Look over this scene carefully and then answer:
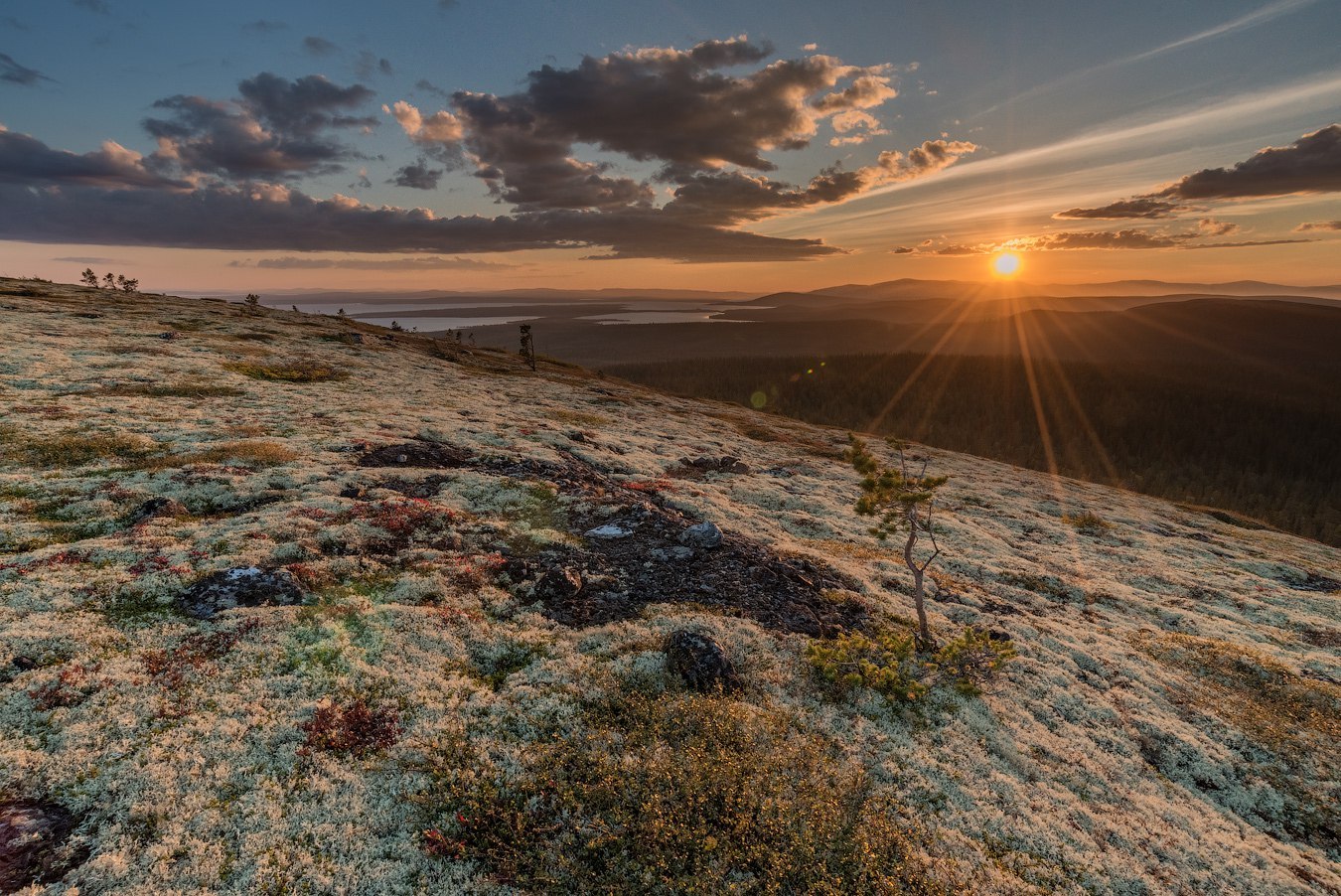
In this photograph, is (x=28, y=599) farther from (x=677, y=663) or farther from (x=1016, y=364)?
(x=1016, y=364)

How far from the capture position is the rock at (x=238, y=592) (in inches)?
520

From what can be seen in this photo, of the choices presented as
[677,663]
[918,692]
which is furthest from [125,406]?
[918,692]

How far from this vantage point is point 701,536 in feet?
68.3

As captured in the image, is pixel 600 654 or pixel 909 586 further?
pixel 909 586

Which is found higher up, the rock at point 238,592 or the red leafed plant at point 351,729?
the rock at point 238,592

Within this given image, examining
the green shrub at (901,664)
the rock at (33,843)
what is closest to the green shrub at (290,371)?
the rock at (33,843)

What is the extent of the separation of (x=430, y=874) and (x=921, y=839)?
8.31 metres

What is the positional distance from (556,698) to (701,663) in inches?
138

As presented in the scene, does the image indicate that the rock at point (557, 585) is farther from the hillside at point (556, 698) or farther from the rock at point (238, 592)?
the rock at point (238, 592)

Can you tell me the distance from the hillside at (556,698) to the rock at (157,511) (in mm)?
120

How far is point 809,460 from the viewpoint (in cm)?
4756

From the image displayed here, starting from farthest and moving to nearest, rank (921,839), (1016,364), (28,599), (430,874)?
(1016,364)
(28,599)
(921,839)
(430,874)

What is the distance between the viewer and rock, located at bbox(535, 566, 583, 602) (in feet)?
54.4

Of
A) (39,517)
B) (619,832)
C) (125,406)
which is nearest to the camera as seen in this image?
(619,832)
